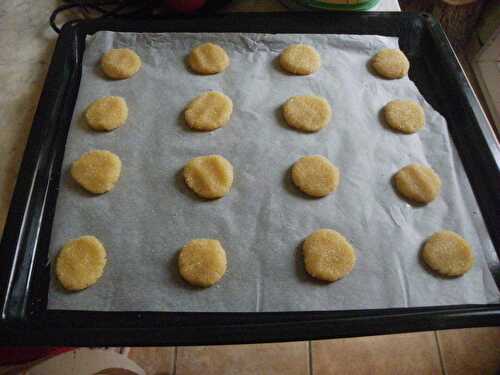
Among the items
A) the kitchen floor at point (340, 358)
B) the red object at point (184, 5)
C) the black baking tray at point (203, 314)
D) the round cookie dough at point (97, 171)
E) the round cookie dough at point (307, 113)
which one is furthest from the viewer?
the kitchen floor at point (340, 358)

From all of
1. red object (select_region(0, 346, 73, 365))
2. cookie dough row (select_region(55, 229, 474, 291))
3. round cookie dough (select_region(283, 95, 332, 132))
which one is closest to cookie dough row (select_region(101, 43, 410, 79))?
round cookie dough (select_region(283, 95, 332, 132))

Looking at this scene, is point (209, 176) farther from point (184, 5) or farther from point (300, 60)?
point (184, 5)

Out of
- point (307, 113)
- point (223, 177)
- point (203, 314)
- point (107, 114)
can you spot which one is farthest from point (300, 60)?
point (203, 314)

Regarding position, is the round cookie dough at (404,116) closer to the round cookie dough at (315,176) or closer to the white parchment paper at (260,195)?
the white parchment paper at (260,195)

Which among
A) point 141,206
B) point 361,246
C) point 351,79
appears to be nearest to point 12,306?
point 141,206

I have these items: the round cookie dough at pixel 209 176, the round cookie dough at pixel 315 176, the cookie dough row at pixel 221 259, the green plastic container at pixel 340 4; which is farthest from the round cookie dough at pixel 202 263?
the green plastic container at pixel 340 4

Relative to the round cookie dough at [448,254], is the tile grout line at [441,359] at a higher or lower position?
lower

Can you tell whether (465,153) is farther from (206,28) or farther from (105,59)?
(105,59)
